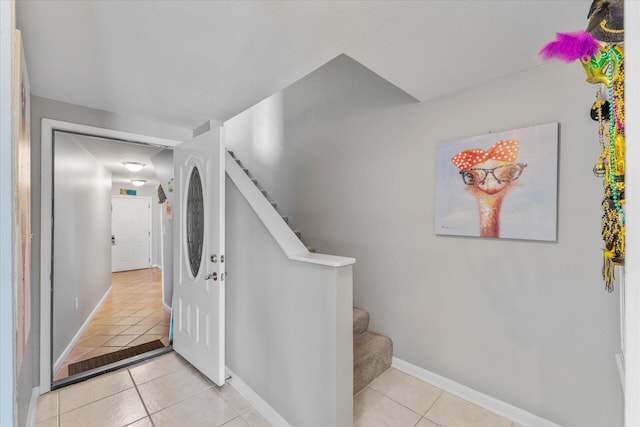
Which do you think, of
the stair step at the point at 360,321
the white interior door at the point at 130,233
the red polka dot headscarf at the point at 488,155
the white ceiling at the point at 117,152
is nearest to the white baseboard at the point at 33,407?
the white ceiling at the point at 117,152

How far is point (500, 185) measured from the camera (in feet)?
5.83

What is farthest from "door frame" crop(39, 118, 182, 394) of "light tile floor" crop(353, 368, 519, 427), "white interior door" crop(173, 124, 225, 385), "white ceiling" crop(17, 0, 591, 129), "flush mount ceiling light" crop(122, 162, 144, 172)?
"flush mount ceiling light" crop(122, 162, 144, 172)

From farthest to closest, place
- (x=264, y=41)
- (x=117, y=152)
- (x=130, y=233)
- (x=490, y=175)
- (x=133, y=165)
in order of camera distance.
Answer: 1. (x=130, y=233)
2. (x=133, y=165)
3. (x=117, y=152)
4. (x=490, y=175)
5. (x=264, y=41)

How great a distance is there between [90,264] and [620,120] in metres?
4.88

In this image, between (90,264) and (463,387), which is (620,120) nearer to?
(463,387)

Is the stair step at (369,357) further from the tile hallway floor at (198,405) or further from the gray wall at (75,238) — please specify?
the gray wall at (75,238)

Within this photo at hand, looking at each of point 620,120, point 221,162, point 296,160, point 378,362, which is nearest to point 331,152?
point 296,160

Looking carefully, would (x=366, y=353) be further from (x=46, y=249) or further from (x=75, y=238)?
(x=75, y=238)

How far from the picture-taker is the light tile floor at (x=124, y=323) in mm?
2877

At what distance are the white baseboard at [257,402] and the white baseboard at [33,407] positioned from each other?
119 centimetres

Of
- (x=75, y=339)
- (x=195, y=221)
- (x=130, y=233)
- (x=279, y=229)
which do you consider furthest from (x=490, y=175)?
(x=130, y=233)

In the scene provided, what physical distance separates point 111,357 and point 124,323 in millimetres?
973

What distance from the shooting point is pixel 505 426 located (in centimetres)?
171

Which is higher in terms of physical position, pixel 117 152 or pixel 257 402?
pixel 117 152
